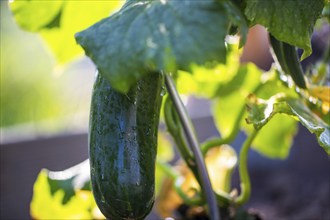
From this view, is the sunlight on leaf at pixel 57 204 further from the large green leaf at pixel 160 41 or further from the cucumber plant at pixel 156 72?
the large green leaf at pixel 160 41

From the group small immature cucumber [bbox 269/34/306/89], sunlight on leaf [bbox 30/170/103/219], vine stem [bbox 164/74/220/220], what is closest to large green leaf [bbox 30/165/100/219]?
sunlight on leaf [bbox 30/170/103/219]

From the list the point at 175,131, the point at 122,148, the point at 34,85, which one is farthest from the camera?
the point at 34,85

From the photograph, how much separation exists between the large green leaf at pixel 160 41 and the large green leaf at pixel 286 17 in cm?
7

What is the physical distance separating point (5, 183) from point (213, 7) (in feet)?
3.56

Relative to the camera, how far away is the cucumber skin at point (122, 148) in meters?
0.51

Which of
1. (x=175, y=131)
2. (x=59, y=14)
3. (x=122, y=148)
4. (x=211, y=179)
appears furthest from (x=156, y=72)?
(x=211, y=179)

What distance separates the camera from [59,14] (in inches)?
31.0

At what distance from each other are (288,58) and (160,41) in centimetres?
26

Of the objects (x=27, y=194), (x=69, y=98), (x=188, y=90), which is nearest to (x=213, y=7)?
(x=188, y=90)

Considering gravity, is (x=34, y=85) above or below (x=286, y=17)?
below

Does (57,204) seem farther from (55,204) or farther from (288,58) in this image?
(288,58)

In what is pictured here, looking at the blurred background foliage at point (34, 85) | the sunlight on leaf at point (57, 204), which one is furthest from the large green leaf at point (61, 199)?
the blurred background foliage at point (34, 85)

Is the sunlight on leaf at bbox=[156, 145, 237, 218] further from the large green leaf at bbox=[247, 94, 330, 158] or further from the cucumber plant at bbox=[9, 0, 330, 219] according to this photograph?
the large green leaf at bbox=[247, 94, 330, 158]

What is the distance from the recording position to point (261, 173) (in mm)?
1470
